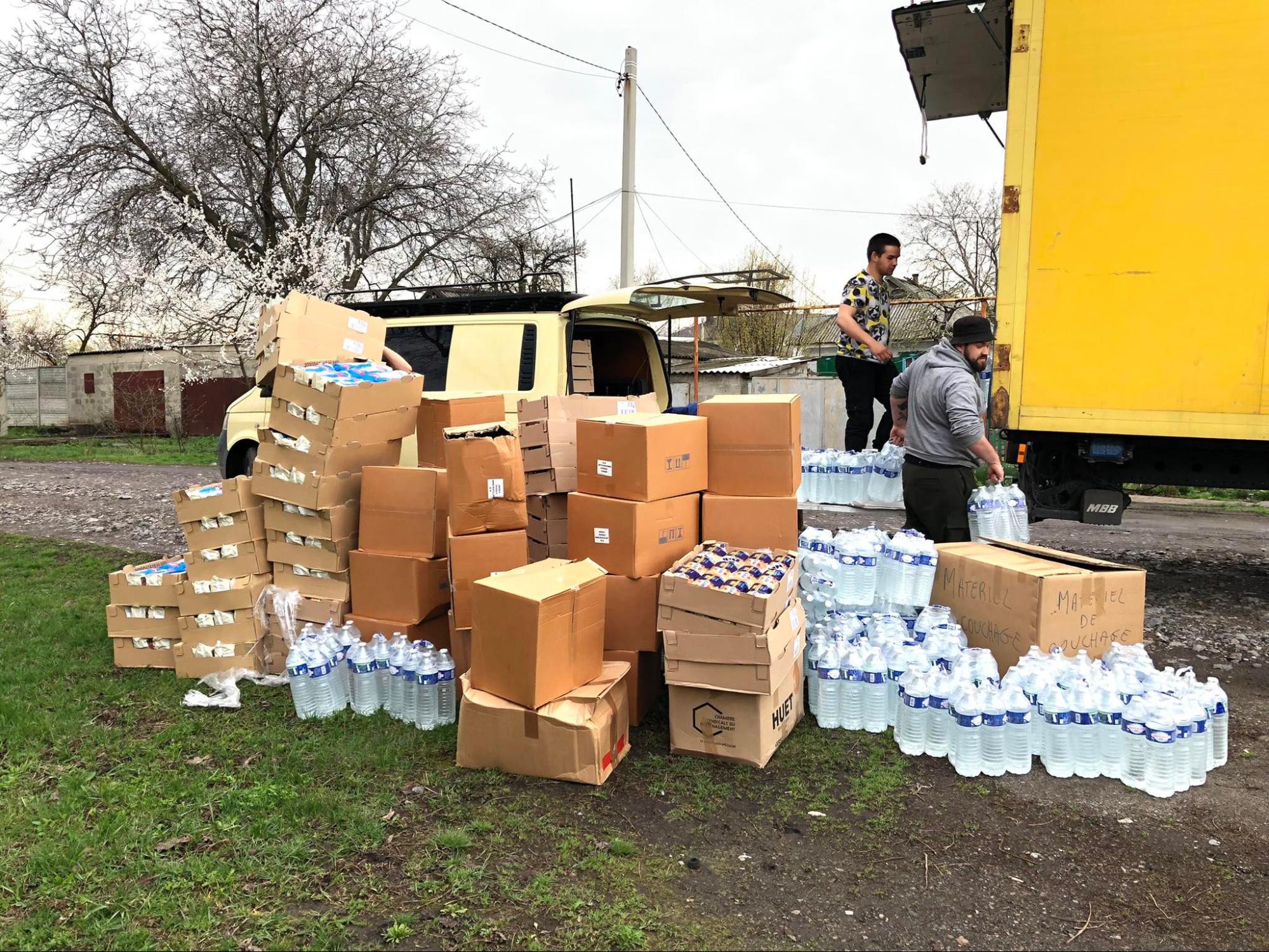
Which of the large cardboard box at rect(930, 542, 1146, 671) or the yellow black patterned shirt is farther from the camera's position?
the yellow black patterned shirt

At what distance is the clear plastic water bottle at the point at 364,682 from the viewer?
158 inches

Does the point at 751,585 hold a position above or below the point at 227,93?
below

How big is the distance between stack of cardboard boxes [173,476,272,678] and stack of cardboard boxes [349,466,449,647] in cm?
61

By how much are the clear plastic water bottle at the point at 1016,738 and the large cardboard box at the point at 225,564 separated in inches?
153

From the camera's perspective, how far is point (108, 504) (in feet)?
34.7

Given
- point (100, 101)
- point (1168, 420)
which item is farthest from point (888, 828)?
point (100, 101)

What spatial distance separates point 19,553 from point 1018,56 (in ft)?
29.3

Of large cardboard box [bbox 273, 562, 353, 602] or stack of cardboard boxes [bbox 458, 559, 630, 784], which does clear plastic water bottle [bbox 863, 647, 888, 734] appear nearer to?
stack of cardboard boxes [bbox 458, 559, 630, 784]

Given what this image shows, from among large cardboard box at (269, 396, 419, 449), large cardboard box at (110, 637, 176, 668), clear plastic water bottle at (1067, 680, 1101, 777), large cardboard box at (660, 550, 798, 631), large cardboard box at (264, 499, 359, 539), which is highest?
large cardboard box at (269, 396, 419, 449)

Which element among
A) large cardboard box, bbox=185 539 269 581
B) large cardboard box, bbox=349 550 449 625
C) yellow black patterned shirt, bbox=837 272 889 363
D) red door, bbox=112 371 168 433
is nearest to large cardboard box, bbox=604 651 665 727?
large cardboard box, bbox=349 550 449 625

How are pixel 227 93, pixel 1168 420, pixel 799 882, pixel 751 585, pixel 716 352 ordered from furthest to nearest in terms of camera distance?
pixel 716 352 → pixel 227 93 → pixel 1168 420 → pixel 751 585 → pixel 799 882

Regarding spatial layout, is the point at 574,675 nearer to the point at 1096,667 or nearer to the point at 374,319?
the point at 1096,667

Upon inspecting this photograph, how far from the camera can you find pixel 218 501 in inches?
180

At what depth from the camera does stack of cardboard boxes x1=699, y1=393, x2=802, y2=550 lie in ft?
13.3
